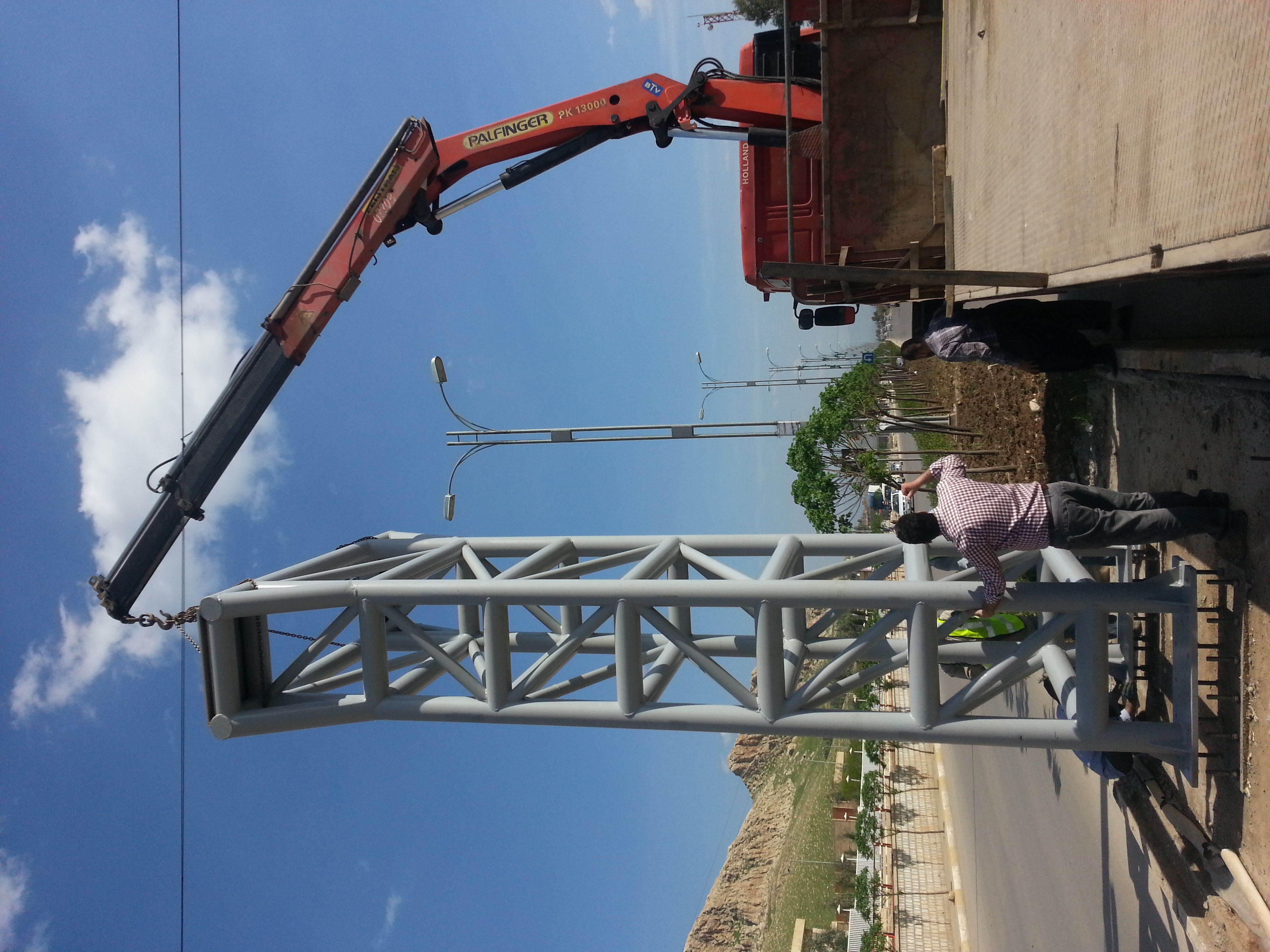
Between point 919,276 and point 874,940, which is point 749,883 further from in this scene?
point 919,276

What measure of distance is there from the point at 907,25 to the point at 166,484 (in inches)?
347

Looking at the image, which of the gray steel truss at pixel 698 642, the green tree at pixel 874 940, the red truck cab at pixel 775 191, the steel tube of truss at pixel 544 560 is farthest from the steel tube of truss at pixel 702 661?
the green tree at pixel 874 940

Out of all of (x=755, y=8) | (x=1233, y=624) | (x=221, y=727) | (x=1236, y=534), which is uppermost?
(x=755, y=8)

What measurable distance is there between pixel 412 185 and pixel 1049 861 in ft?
42.6

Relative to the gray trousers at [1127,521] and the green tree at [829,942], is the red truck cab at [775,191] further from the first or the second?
the green tree at [829,942]

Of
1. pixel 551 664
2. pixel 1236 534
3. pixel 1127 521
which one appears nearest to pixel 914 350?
pixel 1127 521

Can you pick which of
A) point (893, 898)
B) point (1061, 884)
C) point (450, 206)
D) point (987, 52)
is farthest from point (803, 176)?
point (893, 898)

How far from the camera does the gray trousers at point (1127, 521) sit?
4.90 m

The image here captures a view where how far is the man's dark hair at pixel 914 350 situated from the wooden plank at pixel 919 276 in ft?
5.00

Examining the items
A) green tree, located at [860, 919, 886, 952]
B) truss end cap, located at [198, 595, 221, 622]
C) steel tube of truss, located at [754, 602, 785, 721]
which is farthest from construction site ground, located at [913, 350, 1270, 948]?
green tree, located at [860, 919, 886, 952]

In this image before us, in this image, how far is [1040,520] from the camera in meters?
4.85

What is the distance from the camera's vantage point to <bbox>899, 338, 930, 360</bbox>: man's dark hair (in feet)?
23.7

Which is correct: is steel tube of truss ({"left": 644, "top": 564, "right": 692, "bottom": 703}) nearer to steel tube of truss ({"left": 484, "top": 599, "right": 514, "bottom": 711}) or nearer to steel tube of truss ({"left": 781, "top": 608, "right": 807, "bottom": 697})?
steel tube of truss ({"left": 781, "top": 608, "right": 807, "bottom": 697})

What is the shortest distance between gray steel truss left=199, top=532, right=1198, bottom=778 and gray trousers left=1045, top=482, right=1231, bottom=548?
0.80 feet
